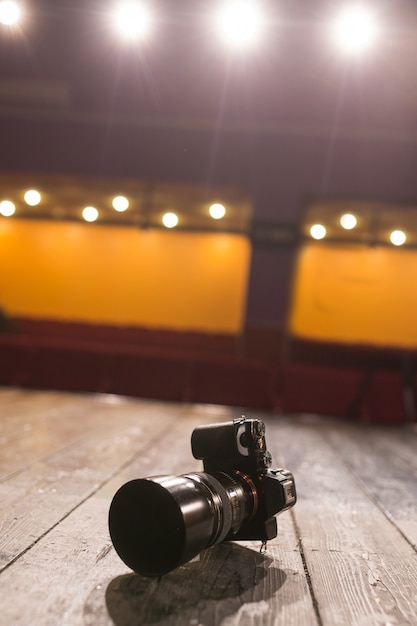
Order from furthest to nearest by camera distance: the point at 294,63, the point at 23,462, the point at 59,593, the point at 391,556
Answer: the point at 294,63, the point at 23,462, the point at 391,556, the point at 59,593

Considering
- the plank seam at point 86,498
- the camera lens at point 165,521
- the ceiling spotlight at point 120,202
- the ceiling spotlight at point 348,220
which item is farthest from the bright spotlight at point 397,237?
the camera lens at point 165,521

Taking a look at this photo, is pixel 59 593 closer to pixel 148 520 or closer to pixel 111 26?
pixel 148 520

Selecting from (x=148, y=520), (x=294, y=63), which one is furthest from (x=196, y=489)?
(x=294, y=63)

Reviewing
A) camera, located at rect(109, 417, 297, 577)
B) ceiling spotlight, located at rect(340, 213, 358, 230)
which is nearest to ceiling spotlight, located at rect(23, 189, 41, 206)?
ceiling spotlight, located at rect(340, 213, 358, 230)

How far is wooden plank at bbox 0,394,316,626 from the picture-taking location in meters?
0.89

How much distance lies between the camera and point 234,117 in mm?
6121

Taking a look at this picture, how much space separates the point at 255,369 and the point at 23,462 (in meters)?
3.58

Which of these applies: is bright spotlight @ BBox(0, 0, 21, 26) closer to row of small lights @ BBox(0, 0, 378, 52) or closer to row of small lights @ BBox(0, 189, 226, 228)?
row of small lights @ BBox(0, 0, 378, 52)

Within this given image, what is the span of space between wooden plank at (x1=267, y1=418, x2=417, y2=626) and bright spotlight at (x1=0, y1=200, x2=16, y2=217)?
24.9 feet

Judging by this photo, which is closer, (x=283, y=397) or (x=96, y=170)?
(x=283, y=397)

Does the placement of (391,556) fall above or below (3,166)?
below

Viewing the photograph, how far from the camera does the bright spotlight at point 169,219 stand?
856 cm

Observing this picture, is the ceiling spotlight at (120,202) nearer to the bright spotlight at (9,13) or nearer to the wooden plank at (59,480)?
the bright spotlight at (9,13)

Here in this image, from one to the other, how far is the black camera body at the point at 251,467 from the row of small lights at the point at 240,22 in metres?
3.55
